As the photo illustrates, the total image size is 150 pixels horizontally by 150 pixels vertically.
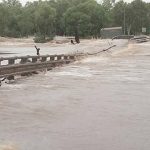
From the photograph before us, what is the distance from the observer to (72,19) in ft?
452

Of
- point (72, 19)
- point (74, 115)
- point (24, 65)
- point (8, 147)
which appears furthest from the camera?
point (72, 19)

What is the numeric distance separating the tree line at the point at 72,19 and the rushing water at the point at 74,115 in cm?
11450

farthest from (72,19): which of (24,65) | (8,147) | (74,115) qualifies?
(8,147)

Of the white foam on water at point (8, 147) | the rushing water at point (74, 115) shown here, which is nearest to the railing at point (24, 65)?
the rushing water at point (74, 115)

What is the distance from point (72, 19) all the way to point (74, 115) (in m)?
127

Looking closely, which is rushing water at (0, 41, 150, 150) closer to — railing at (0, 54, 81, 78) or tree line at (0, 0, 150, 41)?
railing at (0, 54, 81, 78)

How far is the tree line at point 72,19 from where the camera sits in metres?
138

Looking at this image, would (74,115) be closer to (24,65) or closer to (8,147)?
(8,147)

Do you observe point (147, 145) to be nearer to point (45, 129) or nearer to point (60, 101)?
point (45, 129)

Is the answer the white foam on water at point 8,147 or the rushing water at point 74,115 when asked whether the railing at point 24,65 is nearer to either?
the rushing water at point 74,115

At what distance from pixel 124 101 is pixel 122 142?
543 cm

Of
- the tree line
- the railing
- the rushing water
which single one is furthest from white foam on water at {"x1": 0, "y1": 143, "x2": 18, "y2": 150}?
the tree line

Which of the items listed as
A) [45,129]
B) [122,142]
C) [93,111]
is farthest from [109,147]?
[93,111]

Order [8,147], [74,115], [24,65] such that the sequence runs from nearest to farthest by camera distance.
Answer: [8,147], [74,115], [24,65]
